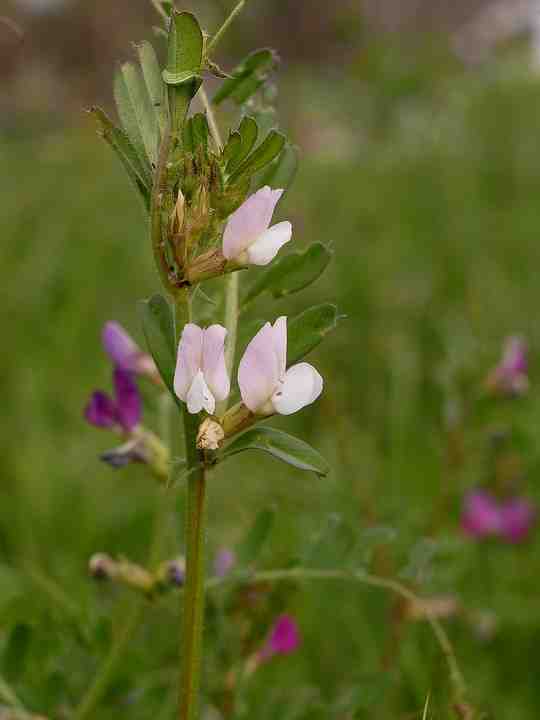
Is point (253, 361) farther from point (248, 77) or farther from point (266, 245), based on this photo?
point (248, 77)

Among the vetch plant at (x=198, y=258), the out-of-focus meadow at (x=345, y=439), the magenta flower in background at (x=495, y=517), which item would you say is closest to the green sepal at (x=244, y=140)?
the vetch plant at (x=198, y=258)

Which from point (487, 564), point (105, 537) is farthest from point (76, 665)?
point (487, 564)

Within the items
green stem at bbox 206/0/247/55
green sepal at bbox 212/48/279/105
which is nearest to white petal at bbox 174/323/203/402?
green stem at bbox 206/0/247/55

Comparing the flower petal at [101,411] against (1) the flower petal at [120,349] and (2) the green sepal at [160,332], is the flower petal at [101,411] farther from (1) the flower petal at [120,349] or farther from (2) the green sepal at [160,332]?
(2) the green sepal at [160,332]

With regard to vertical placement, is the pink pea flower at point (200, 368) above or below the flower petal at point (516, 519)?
above

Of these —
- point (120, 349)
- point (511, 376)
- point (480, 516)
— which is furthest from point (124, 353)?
point (480, 516)

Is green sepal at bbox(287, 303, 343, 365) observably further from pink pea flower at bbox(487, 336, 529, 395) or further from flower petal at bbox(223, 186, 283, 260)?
pink pea flower at bbox(487, 336, 529, 395)
